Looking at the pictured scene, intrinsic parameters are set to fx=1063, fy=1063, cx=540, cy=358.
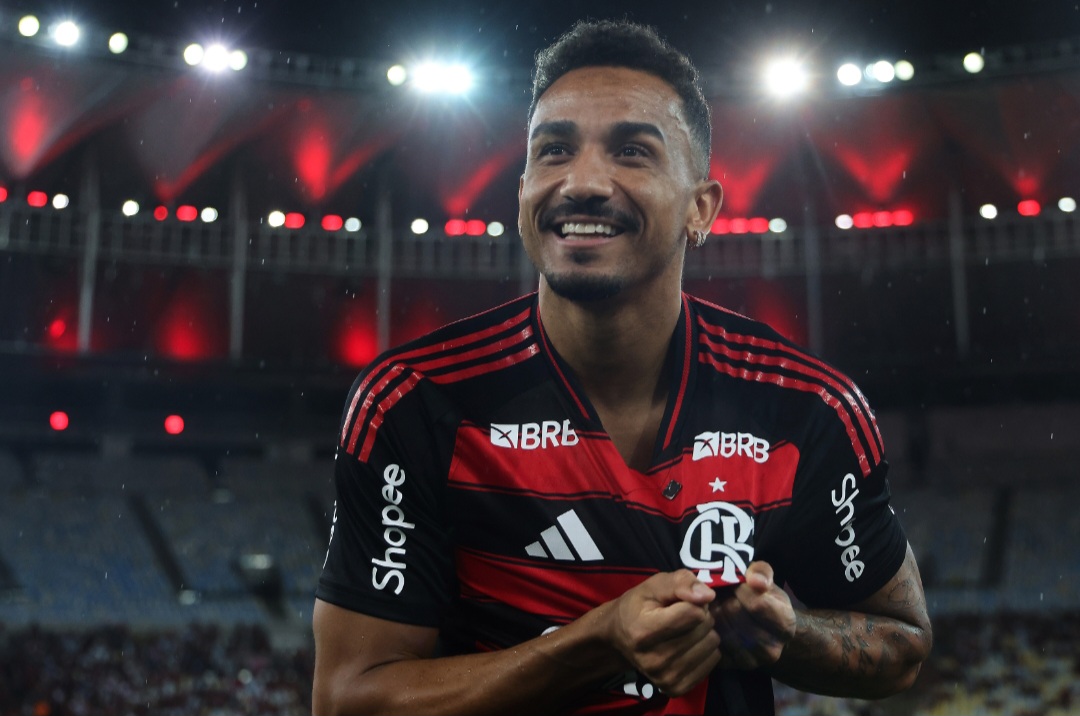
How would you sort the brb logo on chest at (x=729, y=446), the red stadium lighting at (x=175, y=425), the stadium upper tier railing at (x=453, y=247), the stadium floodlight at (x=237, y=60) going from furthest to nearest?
the stadium upper tier railing at (x=453, y=247)
the red stadium lighting at (x=175, y=425)
the stadium floodlight at (x=237, y=60)
the brb logo on chest at (x=729, y=446)

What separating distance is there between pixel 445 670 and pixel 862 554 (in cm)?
115

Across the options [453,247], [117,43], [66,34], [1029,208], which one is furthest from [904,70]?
[66,34]

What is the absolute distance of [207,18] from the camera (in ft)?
63.4

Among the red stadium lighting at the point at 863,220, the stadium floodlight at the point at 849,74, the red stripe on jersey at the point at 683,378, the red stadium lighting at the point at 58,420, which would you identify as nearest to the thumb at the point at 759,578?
the red stripe on jersey at the point at 683,378

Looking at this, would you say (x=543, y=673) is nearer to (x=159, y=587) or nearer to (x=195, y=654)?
(x=195, y=654)

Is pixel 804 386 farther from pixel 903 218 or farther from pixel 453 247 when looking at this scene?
pixel 453 247

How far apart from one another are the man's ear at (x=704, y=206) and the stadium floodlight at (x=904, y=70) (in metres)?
19.5

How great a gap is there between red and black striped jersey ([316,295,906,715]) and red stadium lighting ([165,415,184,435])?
20404mm

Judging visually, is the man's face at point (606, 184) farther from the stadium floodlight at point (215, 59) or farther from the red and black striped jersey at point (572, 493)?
the stadium floodlight at point (215, 59)

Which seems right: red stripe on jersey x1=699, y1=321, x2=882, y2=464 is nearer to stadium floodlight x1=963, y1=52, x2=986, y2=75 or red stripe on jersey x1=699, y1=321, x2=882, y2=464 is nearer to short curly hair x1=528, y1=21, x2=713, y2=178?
short curly hair x1=528, y1=21, x2=713, y2=178

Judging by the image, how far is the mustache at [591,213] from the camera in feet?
8.48

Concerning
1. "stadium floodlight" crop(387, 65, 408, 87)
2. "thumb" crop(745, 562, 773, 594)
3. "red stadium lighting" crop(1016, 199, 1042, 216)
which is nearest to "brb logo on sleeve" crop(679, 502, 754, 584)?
"thumb" crop(745, 562, 773, 594)

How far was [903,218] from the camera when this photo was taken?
949 inches

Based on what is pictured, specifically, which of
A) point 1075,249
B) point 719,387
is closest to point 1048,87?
point 1075,249
